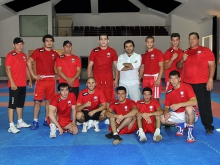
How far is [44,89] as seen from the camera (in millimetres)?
6277

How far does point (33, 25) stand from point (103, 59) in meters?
20.1

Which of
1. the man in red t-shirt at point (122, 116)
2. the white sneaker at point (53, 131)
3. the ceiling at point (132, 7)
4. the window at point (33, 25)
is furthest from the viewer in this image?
the window at point (33, 25)

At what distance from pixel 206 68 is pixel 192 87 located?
50cm


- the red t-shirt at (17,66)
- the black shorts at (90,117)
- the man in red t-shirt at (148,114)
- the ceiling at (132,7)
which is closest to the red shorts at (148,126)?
the man in red t-shirt at (148,114)

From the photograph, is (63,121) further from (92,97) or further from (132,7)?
(132,7)

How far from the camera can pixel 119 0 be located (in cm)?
2547

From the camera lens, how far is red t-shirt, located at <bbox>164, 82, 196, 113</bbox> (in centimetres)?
521

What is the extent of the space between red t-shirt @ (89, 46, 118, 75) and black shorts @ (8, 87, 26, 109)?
1845 millimetres

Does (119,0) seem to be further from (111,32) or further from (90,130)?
(90,130)

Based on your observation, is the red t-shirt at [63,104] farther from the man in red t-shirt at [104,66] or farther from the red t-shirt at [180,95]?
the red t-shirt at [180,95]

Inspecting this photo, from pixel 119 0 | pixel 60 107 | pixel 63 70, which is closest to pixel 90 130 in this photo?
pixel 60 107

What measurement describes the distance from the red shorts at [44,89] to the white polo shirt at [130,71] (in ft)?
5.60

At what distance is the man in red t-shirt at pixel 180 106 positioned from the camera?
5.05m

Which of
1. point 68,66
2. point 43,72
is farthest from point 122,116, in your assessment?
point 43,72
